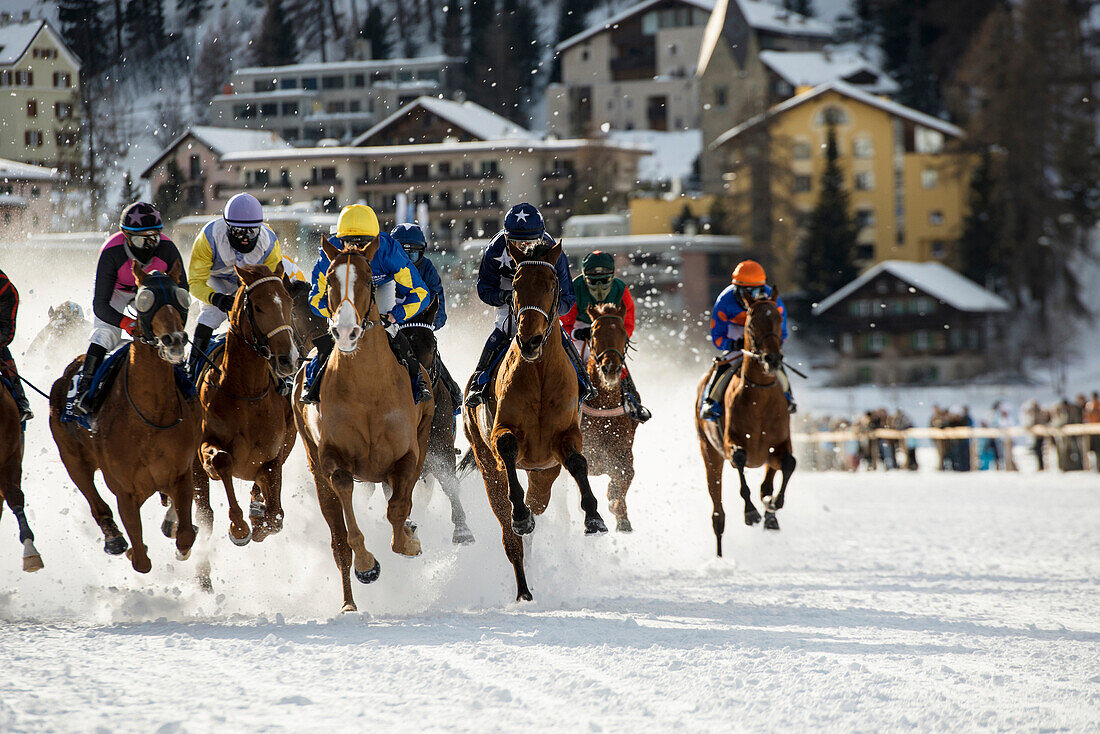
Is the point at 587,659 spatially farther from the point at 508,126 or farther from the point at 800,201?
the point at 800,201

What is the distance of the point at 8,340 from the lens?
8961mm

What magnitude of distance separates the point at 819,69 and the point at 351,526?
7688cm

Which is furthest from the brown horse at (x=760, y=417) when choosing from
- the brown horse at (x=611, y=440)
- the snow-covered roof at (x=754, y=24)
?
the snow-covered roof at (x=754, y=24)

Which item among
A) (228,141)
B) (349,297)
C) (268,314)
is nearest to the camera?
(349,297)

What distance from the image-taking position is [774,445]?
36.0 ft

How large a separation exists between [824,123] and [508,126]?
19.0 metres

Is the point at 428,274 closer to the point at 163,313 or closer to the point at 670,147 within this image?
the point at 163,313

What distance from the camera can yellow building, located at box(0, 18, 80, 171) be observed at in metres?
24.4

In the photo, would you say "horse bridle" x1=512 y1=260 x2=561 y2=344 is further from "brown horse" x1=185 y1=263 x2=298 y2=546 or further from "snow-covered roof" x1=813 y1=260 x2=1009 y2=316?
"snow-covered roof" x1=813 y1=260 x2=1009 y2=316

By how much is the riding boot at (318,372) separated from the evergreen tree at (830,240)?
5702 cm

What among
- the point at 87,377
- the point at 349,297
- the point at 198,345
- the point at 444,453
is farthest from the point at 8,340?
the point at 444,453

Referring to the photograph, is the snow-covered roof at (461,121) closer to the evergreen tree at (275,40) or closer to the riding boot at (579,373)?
the evergreen tree at (275,40)

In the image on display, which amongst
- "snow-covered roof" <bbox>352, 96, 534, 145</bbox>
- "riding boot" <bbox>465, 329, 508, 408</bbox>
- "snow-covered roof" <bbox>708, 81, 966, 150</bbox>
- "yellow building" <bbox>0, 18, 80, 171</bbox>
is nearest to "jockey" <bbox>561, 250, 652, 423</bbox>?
"riding boot" <bbox>465, 329, 508, 408</bbox>

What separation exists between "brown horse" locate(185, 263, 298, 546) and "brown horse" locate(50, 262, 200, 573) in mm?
502
